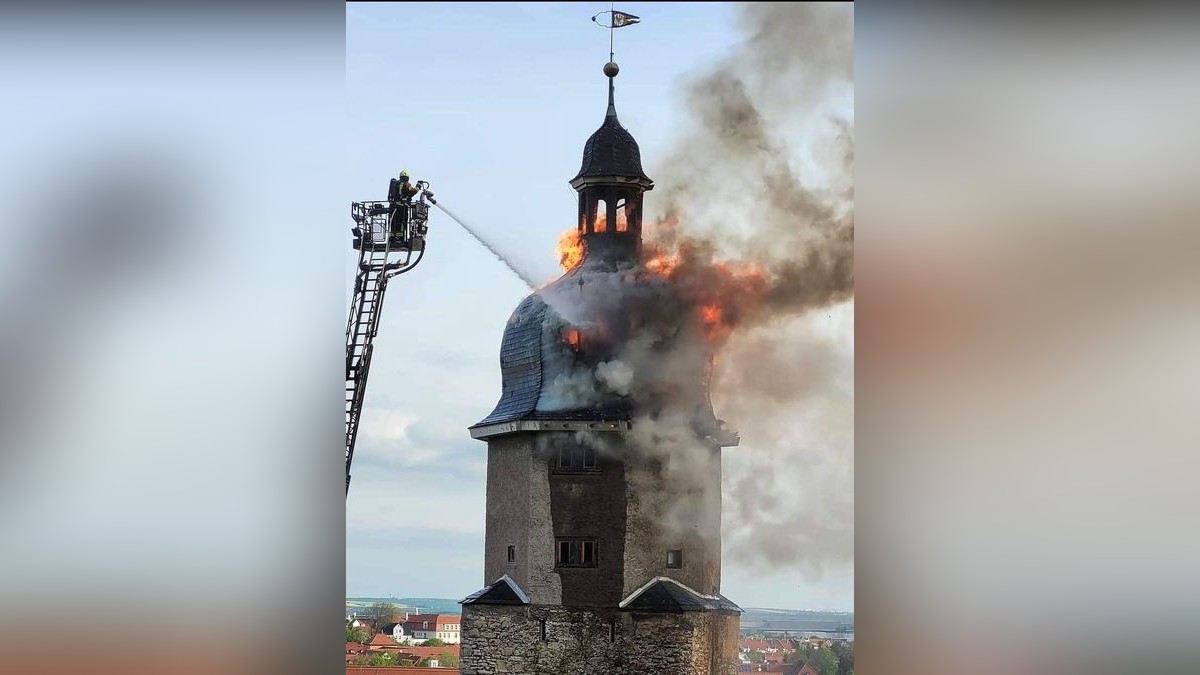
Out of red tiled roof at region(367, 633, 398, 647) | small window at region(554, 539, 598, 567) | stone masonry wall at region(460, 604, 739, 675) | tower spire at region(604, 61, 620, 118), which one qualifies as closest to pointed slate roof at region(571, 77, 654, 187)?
tower spire at region(604, 61, 620, 118)

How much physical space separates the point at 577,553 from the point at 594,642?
2.15 meters

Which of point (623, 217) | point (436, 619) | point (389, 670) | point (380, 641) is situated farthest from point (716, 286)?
point (380, 641)

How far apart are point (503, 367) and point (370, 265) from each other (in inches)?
166

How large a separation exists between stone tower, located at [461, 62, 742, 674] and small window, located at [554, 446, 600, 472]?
0.02 m

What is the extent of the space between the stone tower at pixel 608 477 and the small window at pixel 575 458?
0.02 meters

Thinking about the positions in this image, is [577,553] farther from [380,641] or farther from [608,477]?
[380,641]

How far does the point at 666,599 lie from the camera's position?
1532 inches

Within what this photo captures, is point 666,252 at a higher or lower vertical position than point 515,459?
higher

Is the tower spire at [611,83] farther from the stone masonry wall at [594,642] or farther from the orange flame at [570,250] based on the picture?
the stone masonry wall at [594,642]

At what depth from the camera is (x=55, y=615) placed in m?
25.1

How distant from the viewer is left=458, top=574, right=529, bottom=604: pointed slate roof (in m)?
39.8

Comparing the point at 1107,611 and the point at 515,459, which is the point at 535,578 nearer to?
the point at 515,459

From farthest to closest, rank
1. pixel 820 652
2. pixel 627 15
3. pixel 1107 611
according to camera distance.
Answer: pixel 820 652 → pixel 627 15 → pixel 1107 611

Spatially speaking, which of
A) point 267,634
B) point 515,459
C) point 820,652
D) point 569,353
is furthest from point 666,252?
point 267,634
